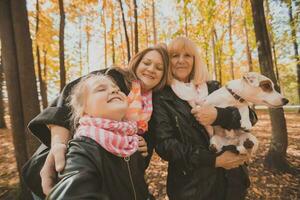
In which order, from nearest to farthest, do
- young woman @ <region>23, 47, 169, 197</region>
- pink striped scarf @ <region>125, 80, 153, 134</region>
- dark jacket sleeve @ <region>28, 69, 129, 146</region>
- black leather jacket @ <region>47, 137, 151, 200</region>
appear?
black leather jacket @ <region>47, 137, 151, 200</region> < young woman @ <region>23, 47, 169, 197</region> < dark jacket sleeve @ <region>28, 69, 129, 146</region> < pink striped scarf @ <region>125, 80, 153, 134</region>

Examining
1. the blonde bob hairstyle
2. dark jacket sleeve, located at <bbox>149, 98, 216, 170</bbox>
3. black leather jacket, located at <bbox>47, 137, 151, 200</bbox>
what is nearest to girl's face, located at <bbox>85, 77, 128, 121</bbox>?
black leather jacket, located at <bbox>47, 137, 151, 200</bbox>

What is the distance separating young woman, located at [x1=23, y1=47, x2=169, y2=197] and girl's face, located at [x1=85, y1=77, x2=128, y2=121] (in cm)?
27

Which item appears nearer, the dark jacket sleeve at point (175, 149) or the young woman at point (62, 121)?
the young woman at point (62, 121)

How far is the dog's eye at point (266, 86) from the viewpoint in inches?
81.2

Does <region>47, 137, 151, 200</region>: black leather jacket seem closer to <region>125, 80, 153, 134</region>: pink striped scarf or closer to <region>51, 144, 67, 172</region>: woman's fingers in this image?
<region>51, 144, 67, 172</region>: woman's fingers

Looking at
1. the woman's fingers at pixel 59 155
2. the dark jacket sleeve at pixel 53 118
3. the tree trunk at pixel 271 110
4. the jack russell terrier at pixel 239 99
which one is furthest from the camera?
the tree trunk at pixel 271 110

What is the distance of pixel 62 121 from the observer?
1.57 m

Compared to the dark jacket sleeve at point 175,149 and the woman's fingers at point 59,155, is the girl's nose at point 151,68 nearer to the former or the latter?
the dark jacket sleeve at point 175,149

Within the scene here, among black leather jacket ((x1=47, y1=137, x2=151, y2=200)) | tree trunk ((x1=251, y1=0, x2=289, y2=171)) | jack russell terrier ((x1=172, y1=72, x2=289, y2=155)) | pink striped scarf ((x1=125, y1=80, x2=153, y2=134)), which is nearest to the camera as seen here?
black leather jacket ((x1=47, y1=137, x2=151, y2=200))

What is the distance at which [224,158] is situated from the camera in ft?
6.02

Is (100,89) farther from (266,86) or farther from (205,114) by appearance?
(266,86)

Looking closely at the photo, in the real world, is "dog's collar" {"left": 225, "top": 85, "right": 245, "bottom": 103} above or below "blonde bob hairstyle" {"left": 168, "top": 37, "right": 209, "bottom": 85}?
below

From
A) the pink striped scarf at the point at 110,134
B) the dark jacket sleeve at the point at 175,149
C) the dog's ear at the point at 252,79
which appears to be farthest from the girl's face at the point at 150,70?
the dog's ear at the point at 252,79

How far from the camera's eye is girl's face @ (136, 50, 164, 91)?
2.04 m
